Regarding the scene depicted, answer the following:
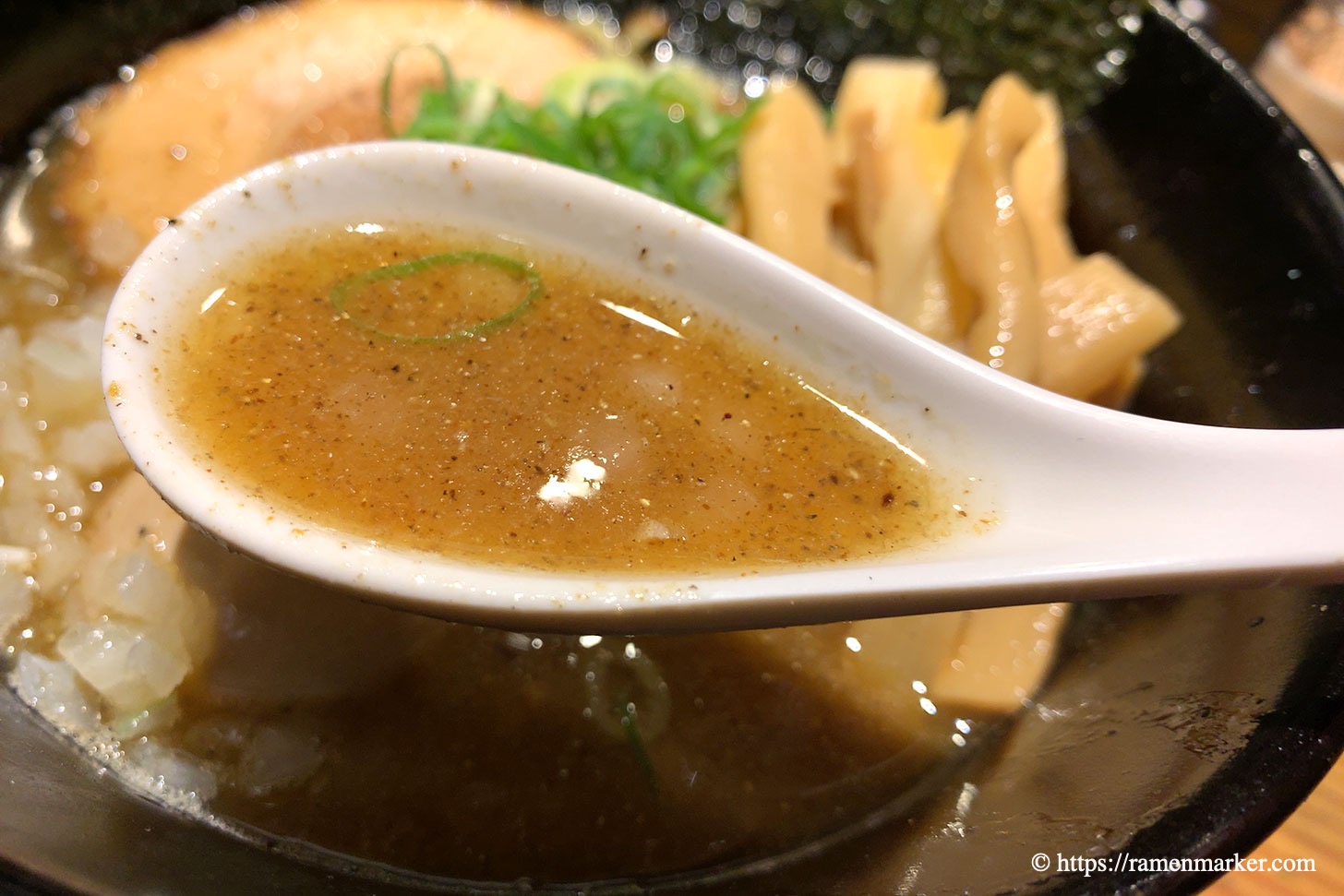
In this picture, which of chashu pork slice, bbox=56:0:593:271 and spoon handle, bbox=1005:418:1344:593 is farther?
chashu pork slice, bbox=56:0:593:271

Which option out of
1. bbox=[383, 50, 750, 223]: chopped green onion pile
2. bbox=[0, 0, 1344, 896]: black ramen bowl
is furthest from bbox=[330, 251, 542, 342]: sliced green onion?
bbox=[0, 0, 1344, 896]: black ramen bowl

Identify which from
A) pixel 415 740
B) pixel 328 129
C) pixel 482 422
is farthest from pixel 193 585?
pixel 328 129

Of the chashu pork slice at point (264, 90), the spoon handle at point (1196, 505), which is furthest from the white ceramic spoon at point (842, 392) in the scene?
the chashu pork slice at point (264, 90)

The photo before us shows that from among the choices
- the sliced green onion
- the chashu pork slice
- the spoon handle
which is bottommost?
the chashu pork slice

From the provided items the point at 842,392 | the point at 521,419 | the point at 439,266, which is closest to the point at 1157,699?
the point at 842,392

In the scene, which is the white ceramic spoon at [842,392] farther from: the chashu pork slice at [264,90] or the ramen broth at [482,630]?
the chashu pork slice at [264,90]

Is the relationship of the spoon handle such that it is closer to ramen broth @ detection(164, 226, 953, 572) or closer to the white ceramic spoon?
the white ceramic spoon

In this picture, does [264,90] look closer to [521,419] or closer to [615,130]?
[615,130]
